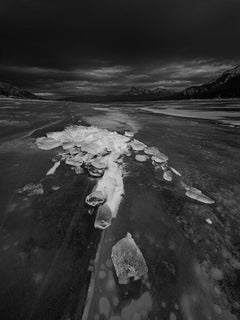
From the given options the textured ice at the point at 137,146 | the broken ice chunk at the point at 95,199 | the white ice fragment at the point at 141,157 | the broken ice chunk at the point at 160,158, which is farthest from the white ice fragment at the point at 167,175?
the textured ice at the point at 137,146

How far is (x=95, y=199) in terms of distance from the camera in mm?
3783

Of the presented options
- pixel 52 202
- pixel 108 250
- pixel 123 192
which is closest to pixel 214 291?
pixel 108 250

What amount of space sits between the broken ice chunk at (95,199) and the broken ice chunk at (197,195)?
2.00m

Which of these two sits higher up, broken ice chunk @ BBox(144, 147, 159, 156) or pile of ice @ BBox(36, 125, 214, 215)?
pile of ice @ BBox(36, 125, 214, 215)

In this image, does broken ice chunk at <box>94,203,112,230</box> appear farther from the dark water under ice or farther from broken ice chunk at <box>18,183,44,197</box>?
broken ice chunk at <box>18,183,44,197</box>

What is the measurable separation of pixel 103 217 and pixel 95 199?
53 centimetres

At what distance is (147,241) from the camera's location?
2.91 metres

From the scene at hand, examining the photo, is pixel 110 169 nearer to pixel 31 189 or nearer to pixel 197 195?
pixel 31 189

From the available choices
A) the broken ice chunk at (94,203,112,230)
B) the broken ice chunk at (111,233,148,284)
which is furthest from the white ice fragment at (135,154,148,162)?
the broken ice chunk at (111,233,148,284)

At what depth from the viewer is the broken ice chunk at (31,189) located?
13.2 ft

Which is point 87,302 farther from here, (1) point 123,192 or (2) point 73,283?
(1) point 123,192

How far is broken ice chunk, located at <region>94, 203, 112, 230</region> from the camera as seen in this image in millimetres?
3178

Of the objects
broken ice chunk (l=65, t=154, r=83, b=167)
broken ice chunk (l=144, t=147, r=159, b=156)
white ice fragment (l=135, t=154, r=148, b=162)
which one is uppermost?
broken ice chunk (l=65, t=154, r=83, b=167)

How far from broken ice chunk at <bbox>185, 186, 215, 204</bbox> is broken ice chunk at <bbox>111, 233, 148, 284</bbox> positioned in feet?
6.61
